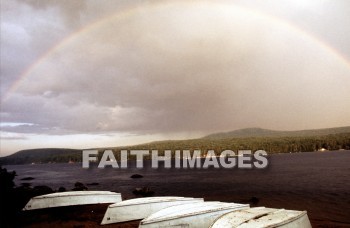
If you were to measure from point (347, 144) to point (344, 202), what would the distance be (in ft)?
558

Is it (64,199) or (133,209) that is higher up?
(64,199)

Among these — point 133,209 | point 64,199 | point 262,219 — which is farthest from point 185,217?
point 64,199

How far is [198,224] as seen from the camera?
45.7 ft

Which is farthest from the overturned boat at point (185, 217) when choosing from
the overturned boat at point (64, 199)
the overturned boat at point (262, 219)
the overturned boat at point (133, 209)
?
the overturned boat at point (64, 199)

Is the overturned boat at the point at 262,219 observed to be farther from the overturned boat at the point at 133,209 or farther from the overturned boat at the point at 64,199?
the overturned boat at the point at 64,199

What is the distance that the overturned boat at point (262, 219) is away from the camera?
10945mm

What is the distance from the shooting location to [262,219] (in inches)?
448

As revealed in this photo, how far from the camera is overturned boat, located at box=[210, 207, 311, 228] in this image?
10.9 meters

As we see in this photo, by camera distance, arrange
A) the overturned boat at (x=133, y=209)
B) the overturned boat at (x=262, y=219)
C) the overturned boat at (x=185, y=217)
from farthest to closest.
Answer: the overturned boat at (x=133, y=209), the overturned boat at (x=185, y=217), the overturned boat at (x=262, y=219)

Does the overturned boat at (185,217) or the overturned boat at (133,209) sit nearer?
the overturned boat at (185,217)

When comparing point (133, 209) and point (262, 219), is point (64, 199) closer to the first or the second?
point (133, 209)

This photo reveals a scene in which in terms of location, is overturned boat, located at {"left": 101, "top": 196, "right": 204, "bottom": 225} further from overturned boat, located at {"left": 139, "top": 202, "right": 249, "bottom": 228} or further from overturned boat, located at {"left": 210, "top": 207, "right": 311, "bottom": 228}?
overturned boat, located at {"left": 210, "top": 207, "right": 311, "bottom": 228}

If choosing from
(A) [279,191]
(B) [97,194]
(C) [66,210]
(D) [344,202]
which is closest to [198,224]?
(B) [97,194]

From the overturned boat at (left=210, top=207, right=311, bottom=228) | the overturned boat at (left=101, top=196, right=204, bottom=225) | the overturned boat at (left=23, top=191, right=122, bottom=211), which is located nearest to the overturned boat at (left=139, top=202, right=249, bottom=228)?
the overturned boat at (left=210, top=207, right=311, bottom=228)
